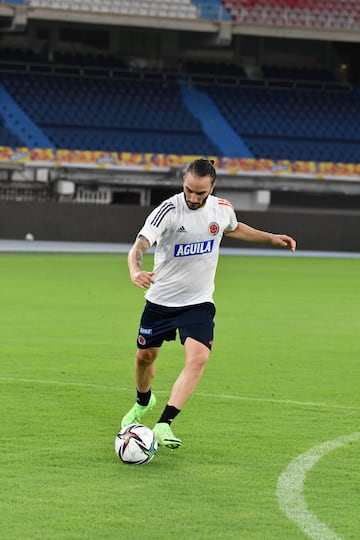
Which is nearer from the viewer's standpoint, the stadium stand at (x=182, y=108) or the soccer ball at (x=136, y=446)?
the soccer ball at (x=136, y=446)

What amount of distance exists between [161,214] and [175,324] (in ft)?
2.73

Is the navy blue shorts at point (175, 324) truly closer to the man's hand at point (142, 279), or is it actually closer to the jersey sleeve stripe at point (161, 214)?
the jersey sleeve stripe at point (161, 214)

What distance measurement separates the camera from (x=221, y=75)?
49.2m

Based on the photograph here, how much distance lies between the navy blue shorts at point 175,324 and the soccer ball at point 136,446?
0.77 meters

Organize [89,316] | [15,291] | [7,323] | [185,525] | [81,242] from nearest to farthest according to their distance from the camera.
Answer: [185,525] → [7,323] → [89,316] → [15,291] → [81,242]

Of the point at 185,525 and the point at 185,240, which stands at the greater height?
the point at 185,240

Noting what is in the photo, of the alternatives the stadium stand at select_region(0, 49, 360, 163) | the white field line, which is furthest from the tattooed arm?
the stadium stand at select_region(0, 49, 360, 163)

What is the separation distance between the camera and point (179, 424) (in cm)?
925

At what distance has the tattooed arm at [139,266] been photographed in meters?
7.25

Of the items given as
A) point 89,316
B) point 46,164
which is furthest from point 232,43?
point 89,316

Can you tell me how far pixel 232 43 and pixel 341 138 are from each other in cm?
659

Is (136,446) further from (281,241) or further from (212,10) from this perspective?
(212,10)

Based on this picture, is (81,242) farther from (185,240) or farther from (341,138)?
(185,240)

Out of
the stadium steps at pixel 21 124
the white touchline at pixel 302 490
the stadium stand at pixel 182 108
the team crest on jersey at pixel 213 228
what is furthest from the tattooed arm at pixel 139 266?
the stadium steps at pixel 21 124
